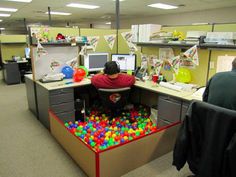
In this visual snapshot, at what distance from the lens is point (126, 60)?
3.35 meters

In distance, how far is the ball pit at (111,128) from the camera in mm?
2475

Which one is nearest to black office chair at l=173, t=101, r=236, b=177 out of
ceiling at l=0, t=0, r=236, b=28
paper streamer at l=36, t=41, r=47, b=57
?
paper streamer at l=36, t=41, r=47, b=57

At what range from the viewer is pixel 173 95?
2.33 meters

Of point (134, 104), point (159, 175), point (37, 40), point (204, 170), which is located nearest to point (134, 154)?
point (159, 175)

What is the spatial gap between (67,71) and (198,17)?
6295 mm

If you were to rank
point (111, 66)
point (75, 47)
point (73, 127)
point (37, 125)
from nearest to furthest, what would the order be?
point (111, 66)
point (73, 127)
point (37, 125)
point (75, 47)

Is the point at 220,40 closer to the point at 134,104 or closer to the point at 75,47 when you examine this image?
the point at 134,104

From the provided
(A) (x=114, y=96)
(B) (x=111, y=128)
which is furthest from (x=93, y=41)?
(B) (x=111, y=128)

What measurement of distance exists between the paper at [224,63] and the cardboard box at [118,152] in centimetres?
88

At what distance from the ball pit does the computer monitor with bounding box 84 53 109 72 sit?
77 cm

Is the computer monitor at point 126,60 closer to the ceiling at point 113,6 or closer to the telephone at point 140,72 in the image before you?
the telephone at point 140,72

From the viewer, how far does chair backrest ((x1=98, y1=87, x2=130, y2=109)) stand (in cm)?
266

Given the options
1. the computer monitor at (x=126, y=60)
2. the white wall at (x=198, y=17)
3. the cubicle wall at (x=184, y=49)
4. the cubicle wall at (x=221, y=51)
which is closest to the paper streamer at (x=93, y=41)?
the cubicle wall at (x=184, y=49)

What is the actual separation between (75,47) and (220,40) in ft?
7.12
